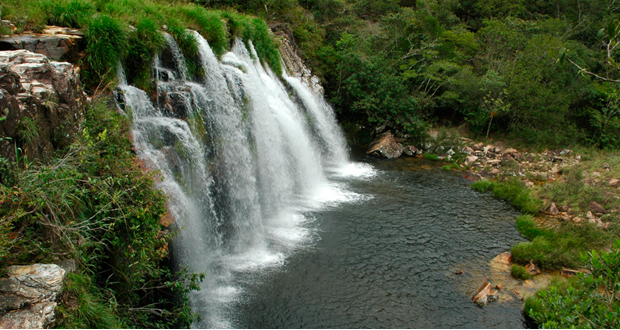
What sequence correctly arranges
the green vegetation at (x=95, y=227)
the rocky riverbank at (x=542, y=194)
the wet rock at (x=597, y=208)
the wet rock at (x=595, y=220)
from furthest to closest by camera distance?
the wet rock at (x=597, y=208) < the wet rock at (x=595, y=220) < the rocky riverbank at (x=542, y=194) < the green vegetation at (x=95, y=227)

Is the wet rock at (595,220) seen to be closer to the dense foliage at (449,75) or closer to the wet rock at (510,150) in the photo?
the wet rock at (510,150)

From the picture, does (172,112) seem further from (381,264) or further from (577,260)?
(577,260)

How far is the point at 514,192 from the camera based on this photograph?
48.6ft

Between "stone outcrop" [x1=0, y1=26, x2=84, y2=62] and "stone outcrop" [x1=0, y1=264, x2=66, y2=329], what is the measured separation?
557 cm

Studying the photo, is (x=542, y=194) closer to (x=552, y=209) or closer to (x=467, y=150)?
(x=552, y=209)

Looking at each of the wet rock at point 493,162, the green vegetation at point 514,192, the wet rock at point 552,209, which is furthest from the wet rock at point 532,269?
the wet rock at point 493,162

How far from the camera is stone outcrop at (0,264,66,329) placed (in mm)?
3920

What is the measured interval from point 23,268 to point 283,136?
10733 mm

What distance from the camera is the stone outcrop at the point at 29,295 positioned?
3920mm

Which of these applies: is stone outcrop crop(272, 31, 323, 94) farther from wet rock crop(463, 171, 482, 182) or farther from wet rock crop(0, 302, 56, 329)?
wet rock crop(0, 302, 56, 329)

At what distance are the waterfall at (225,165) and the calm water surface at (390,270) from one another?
0.67 metres

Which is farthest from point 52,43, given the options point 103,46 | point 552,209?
point 552,209

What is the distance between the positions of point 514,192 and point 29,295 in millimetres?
15055

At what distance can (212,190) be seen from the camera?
413 inches
